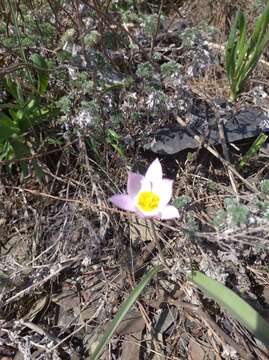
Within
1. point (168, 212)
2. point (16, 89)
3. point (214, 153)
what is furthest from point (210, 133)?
point (16, 89)

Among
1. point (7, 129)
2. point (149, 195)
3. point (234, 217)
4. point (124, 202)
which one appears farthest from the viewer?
point (7, 129)

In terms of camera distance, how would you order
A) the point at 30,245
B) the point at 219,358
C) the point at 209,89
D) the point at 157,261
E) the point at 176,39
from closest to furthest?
the point at 219,358
the point at 157,261
the point at 30,245
the point at 209,89
the point at 176,39

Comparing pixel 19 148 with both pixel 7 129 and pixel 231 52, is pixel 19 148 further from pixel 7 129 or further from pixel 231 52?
pixel 231 52

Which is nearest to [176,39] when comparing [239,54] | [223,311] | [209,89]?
[209,89]

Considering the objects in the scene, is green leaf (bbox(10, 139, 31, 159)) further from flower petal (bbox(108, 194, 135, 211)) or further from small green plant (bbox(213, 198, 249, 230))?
small green plant (bbox(213, 198, 249, 230))

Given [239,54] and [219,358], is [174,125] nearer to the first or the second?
[239,54]

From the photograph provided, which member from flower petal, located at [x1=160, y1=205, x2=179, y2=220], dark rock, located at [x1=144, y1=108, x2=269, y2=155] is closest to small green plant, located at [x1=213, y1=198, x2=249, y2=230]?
flower petal, located at [x1=160, y1=205, x2=179, y2=220]

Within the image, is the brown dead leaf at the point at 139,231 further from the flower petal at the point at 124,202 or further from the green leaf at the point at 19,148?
the green leaf at the point at 19,148
